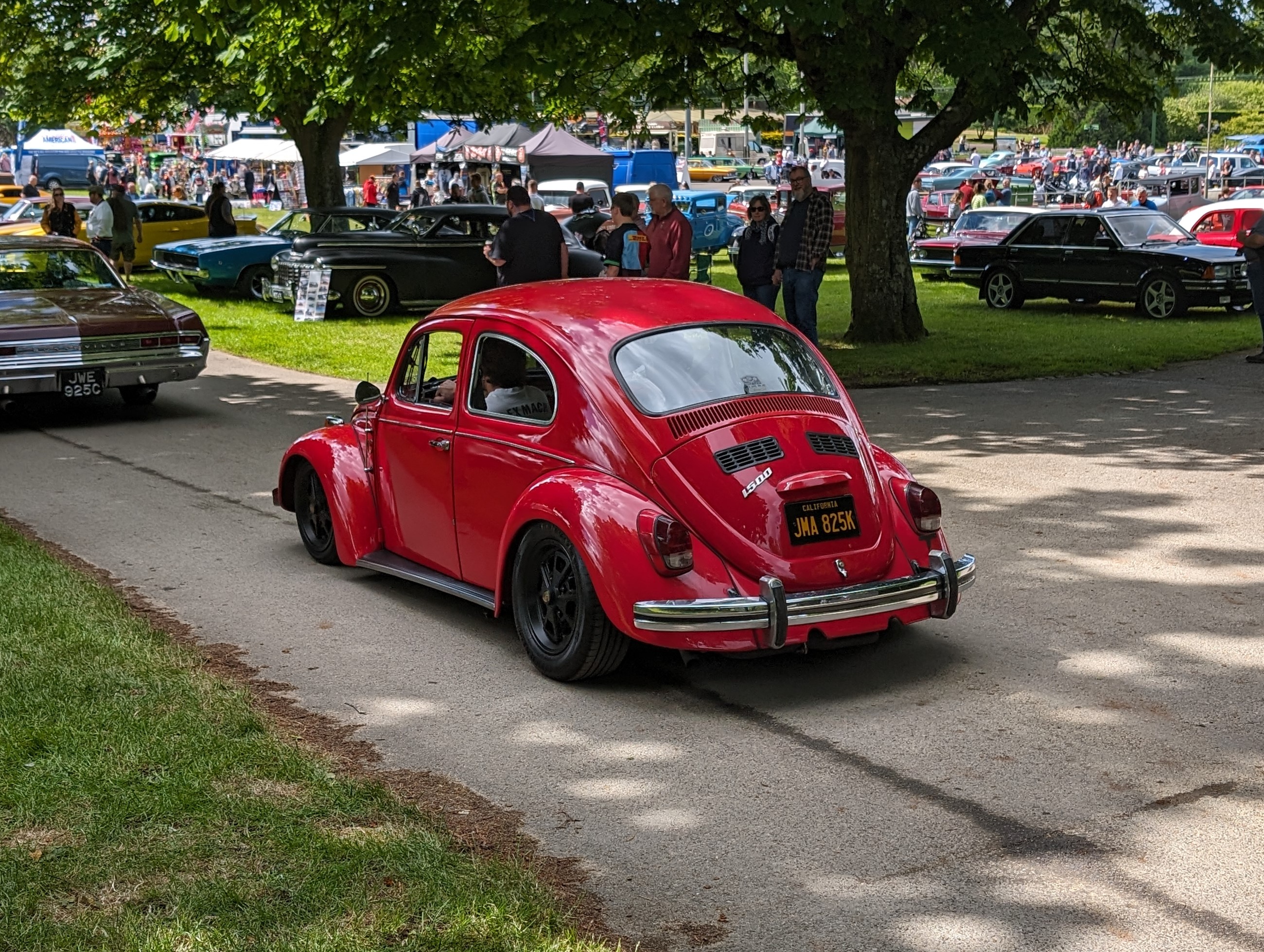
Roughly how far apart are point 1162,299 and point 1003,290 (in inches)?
109

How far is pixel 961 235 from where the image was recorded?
27609 mm

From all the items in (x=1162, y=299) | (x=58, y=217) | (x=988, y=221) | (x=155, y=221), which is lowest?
(x=1162, y=299)

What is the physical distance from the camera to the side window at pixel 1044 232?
915 inches

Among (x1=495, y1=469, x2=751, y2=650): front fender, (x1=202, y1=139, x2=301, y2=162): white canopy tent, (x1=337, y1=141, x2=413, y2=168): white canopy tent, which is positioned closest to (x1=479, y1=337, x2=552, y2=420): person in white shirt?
(x1=495, y1=469, x2=751, y2=650): front fender

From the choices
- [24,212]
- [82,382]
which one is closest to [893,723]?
[82,382]

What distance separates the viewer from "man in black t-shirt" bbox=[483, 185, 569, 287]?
14.8 m

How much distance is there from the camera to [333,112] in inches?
872

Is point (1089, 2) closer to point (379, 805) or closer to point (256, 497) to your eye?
point (256, 497)

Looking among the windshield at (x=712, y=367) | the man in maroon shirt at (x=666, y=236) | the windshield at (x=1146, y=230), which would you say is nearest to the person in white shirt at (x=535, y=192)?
the windshield at (x=1146, y=230)

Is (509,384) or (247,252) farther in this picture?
(247,252)

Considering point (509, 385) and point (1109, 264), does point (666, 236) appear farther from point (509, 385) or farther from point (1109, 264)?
point (1109, 264)

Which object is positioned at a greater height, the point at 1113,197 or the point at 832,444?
the point at 1113,197

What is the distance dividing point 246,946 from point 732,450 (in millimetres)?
3004

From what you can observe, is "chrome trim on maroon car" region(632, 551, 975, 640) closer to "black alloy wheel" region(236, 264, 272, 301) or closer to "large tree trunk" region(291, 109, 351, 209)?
"black alloy wheel" region(236, 264, 272, 301)
